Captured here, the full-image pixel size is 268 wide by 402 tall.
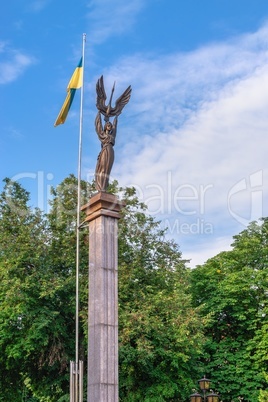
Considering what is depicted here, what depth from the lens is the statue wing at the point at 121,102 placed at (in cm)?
1296

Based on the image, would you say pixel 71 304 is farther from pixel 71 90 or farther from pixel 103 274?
pixel 103 274

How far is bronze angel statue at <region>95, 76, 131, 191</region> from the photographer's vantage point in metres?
12.4

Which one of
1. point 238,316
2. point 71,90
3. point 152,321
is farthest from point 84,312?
point 71,90

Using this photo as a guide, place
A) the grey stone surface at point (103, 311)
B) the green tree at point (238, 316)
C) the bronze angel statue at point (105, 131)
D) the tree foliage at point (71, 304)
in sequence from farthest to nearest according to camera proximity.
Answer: the green tree at point (238, 316) < the tree foliage at point (71, 304) < the bronze angel statue at point (105, 131) < the grey stone surface at point (103, 311)

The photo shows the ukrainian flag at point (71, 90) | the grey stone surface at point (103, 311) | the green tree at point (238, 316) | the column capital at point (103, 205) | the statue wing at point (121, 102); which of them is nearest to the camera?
the grey stone surface at point (103, 311)

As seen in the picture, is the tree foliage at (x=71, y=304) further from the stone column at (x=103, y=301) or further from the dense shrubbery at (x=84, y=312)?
the stone column at (x=103, y=301)

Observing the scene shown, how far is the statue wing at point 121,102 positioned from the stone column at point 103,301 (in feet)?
6.31

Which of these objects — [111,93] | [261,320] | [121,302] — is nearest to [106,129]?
[111,93]

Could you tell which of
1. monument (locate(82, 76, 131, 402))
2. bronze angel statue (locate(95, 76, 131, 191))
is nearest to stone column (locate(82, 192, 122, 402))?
monument (locate(82, 76, 131, 402))

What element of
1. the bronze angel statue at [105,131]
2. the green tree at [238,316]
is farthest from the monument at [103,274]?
the green tree at [238,316]

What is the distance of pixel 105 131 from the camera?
1274 cm

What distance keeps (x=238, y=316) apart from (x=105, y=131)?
1595 centimetres

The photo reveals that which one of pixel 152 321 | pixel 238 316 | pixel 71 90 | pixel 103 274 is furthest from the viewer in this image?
pixel 238 316

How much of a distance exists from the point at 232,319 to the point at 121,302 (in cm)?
737
